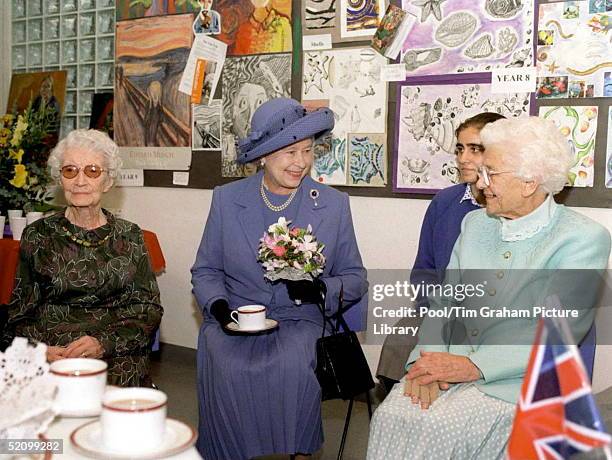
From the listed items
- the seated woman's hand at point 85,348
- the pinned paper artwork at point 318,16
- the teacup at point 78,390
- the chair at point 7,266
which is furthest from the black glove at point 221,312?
the pinned paper artwork at point 318,16

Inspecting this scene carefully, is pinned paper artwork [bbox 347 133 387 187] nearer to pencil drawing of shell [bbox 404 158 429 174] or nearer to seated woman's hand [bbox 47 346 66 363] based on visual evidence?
pencil drawing of shell [bbox 404 158 429 174]

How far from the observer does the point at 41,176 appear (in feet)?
14.6

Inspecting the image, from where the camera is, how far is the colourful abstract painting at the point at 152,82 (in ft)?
16.2

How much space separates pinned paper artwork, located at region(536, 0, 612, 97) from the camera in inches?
135

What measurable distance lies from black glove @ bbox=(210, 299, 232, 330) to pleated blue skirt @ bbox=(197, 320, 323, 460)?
0.10m

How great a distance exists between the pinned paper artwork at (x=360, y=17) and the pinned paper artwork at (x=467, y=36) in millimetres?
164

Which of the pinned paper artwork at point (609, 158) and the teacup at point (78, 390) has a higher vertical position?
the pinned paper artwork at point (609, 158)

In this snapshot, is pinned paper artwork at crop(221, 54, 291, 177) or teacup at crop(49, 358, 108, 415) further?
pinned paper artwork at crop(221, 54, 291, 177)

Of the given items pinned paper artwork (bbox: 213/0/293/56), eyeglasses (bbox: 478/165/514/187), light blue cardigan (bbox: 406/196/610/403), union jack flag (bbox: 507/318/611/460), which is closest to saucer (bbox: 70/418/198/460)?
union jack flag (bbox: 507/318/611/460)

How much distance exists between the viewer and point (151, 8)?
5047mm

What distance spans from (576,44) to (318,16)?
4.74ft

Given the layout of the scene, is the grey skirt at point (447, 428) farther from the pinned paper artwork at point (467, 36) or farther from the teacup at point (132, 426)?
the pinned paper artwork at point (467, 36)

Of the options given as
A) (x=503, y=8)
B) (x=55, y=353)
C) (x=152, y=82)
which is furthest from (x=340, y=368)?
(x=152, y=82)

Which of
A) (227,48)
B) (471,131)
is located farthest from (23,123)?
(471,131)
